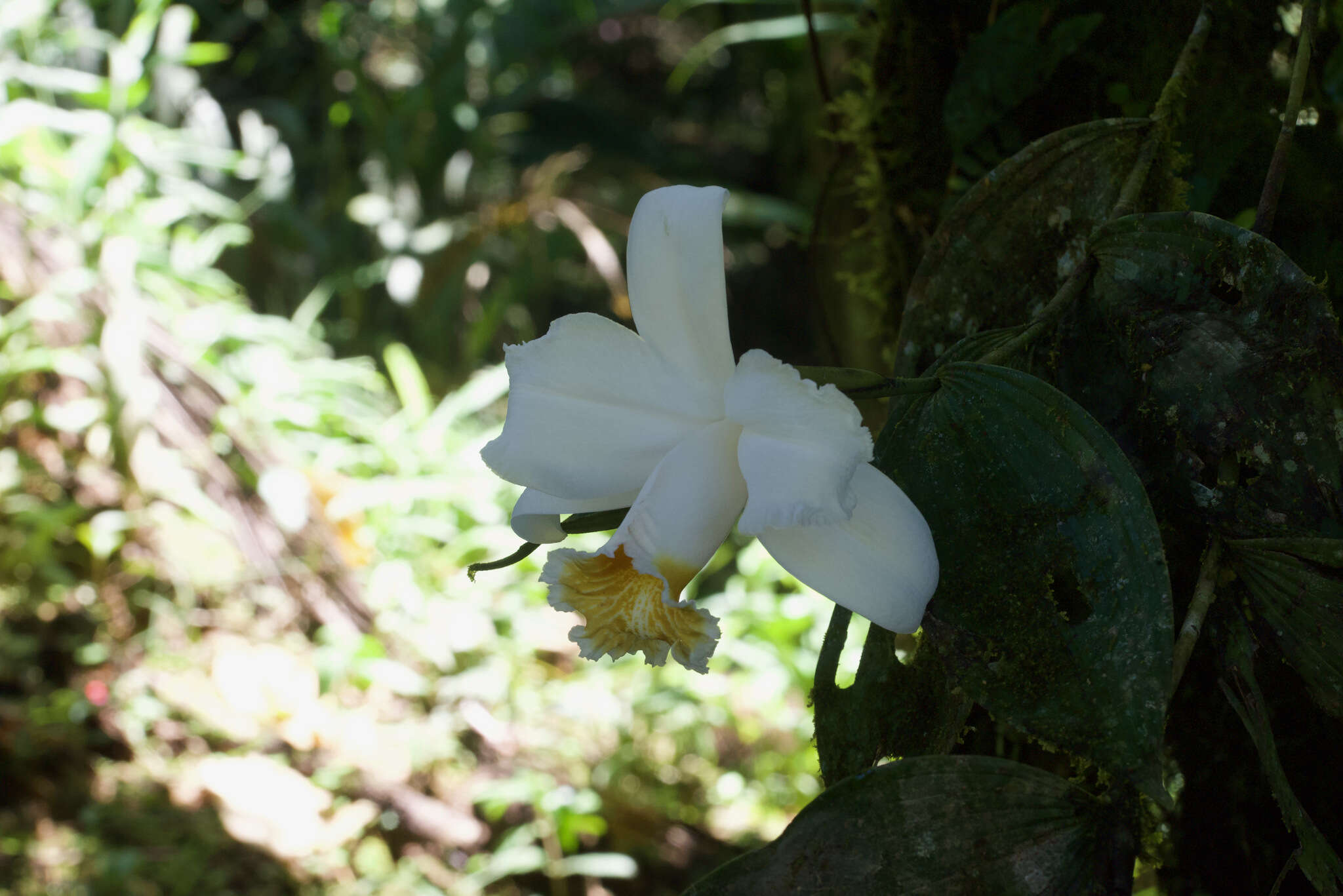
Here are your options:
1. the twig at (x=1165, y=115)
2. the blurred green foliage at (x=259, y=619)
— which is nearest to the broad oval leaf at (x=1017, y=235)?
the twig at (x=1165, y=115)

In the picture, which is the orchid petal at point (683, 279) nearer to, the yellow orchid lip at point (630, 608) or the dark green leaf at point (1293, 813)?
the yellow orchid lip at point (630, 608)

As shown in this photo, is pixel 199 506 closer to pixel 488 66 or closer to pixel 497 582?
pixel 497 582

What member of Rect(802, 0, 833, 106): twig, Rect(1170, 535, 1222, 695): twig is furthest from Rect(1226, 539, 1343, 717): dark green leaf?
Rect(802, 0, 833, 106): twig

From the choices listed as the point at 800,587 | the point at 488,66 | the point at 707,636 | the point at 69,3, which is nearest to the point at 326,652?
the point at 800,587

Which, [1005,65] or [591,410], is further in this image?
[1005,65]

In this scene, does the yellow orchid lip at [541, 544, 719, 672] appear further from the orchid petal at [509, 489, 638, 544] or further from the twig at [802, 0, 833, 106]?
the twig at [802, 0, 833, 106]

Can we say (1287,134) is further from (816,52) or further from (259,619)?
(259,619)

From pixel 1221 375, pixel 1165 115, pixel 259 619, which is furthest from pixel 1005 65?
pixel 259 619
